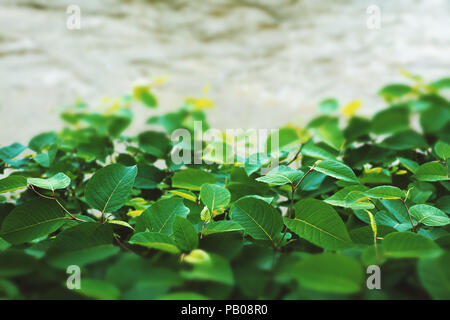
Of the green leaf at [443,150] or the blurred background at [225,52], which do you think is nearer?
the green leaf at [443,150]

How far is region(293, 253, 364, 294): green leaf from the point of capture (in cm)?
23

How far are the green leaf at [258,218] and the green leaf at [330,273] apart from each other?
0.33 ft

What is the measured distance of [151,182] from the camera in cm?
54

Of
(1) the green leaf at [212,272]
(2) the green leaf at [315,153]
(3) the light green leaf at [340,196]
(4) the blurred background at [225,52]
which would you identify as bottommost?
(1) the green leaf at [212,272]

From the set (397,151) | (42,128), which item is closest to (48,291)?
(397,151)

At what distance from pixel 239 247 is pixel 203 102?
500 mm

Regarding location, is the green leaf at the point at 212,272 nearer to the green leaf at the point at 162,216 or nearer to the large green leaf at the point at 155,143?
the green leaf at the point at 162,216

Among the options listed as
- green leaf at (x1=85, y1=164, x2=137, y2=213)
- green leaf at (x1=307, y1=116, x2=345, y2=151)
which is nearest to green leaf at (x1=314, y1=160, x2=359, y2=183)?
green leaf at (x1=307, y1=116, x2=345, y2=151)

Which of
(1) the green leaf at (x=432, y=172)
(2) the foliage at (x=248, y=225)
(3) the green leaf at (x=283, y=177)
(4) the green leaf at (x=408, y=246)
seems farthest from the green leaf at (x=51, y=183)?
(1) the green leaf at (x=432, y=172)

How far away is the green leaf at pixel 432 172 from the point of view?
16.8 inches

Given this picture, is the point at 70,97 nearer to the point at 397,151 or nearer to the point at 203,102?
the point at 203,102

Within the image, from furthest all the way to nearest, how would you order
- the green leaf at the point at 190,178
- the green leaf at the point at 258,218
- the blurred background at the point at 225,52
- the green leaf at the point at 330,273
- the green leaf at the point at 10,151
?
the blurred background at the point at 225,52
the green leaf at the point at 10,151
the green leaf at the point at 190,178
the green leaf at the point at 258,218
the green leaf at the point at 330,273

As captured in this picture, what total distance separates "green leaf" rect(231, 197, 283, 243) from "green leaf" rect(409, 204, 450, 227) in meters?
0.15

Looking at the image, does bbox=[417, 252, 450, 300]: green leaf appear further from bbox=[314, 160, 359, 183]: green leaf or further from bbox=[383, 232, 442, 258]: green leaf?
bbox=[314, 160, 359, 183]: green leaf
